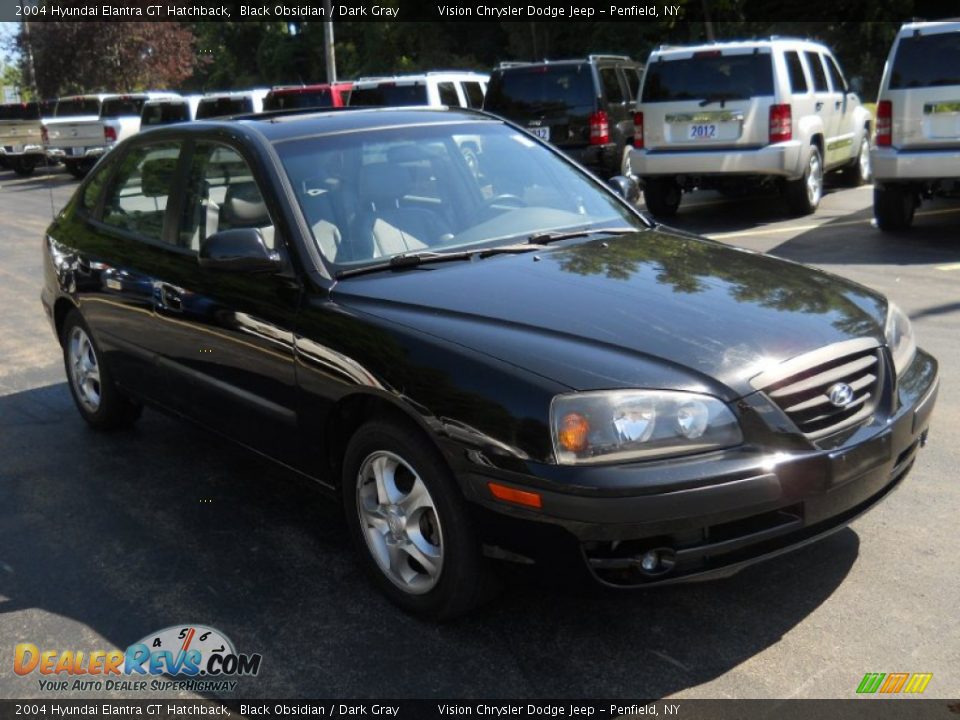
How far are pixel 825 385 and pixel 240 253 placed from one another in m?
2.07

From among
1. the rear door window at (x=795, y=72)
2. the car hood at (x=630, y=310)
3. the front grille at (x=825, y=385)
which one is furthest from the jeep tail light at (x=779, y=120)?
the front grille at (x=825, y=385)

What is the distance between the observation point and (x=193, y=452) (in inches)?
217

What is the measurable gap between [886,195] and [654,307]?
8.01 metres

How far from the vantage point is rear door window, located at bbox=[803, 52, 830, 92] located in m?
13.0

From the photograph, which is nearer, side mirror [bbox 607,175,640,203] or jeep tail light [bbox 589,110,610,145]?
side mirror [bbox 607,175,640,203]

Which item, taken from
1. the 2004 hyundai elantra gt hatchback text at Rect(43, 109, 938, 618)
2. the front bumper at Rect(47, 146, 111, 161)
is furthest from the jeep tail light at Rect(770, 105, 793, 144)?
the front bumper at Rect(47, 146, 111, 161)

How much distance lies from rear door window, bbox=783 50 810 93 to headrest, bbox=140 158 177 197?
8.65m

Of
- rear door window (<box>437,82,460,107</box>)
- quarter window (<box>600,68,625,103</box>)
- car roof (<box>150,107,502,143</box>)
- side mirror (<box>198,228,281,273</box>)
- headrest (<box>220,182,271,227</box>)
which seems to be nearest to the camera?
side mirror (<box>198,228,281,273</box>)

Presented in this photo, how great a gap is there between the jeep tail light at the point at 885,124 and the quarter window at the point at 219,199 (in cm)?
761

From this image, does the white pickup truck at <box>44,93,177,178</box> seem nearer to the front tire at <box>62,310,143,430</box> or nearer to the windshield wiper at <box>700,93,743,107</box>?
the windshield wiper at <box>700,93,743,107</box>

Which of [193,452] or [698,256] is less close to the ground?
[698,256]

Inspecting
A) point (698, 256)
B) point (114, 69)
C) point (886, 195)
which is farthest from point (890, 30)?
point (698, 256)

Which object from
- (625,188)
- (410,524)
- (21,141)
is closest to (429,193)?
(625,188)

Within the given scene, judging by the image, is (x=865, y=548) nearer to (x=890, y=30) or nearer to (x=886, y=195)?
(x=886, y=195)
